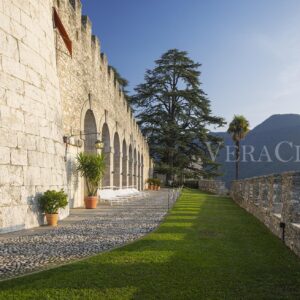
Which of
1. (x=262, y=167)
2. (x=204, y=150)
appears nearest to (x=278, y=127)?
(x=262, y=167)

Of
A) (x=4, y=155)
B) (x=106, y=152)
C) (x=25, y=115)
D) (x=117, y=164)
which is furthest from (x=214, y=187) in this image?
(x=4, y=155)

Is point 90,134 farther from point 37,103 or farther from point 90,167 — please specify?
point 37,103

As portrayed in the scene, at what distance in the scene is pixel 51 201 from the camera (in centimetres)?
818

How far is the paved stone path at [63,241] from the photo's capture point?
4.87m

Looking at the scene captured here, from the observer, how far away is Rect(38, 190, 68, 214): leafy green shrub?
816 centimetres

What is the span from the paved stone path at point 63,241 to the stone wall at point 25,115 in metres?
0.71

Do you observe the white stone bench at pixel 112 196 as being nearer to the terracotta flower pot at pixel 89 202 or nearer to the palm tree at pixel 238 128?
the terracotta flower pot at pixel 89 202

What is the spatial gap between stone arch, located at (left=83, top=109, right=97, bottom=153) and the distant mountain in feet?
216

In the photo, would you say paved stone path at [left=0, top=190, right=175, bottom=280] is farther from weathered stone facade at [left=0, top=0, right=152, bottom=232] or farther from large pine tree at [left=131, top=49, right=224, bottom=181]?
large pine tree at [left=131, top=49, right=224, bottom=181]

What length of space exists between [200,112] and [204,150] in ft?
13.2

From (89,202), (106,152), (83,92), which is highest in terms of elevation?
(83,92)

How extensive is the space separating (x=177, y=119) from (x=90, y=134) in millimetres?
23458

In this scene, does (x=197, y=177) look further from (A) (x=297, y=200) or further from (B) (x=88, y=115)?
(A) (x=297, y=200)

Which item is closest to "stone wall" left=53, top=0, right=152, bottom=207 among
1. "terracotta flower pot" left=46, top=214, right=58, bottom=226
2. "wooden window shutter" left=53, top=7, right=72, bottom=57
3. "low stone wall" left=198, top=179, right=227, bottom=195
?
"wooden window shutter" left=53, top=7, right=72, bottom=57
